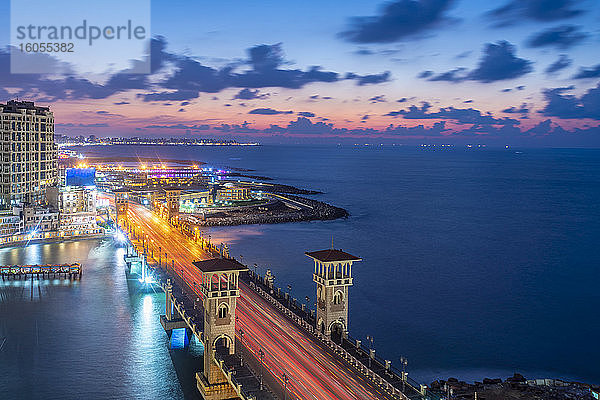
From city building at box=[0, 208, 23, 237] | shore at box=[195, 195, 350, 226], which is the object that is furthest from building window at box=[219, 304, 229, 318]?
shore at box=[195, 195, 350, 226]

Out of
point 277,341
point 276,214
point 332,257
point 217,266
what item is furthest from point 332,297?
point 276,214

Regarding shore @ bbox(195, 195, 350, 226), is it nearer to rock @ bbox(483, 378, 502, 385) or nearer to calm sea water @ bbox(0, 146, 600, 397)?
calm sea water @ bbox(0, 146, 600, 397)

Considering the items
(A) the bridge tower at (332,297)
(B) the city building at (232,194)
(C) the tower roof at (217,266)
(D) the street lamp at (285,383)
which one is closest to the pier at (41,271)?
(C) the tower roof at (217,266)

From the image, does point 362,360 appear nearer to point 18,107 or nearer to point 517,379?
point 517,379

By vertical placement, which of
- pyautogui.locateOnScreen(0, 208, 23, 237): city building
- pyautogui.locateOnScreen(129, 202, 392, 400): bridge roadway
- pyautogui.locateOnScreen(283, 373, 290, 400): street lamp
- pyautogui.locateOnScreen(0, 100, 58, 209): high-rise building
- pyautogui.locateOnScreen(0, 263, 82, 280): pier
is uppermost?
pyautogui.locateOnScreen(0, 100, 58, 209): high-rise building

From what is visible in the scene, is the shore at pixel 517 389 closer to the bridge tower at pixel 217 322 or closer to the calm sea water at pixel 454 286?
the calm sea water at pixel 454 286

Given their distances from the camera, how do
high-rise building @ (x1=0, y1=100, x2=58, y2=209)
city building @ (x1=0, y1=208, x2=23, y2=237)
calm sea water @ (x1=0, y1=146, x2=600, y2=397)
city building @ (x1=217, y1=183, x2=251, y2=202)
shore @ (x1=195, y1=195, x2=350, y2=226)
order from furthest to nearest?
city building @ (x1=217, y1=183, x2=251, y2=202)
shore @ (x1=195, y1=195, x2=350, y2=226)
high-rise building @ (x1=0, y1=100, x2=58, y2=209)
city building @ (x1=0, y1=208, x2=23, y2=237)
calm sea water @ (x1=0, y1=146, x2=600, y2=397)
